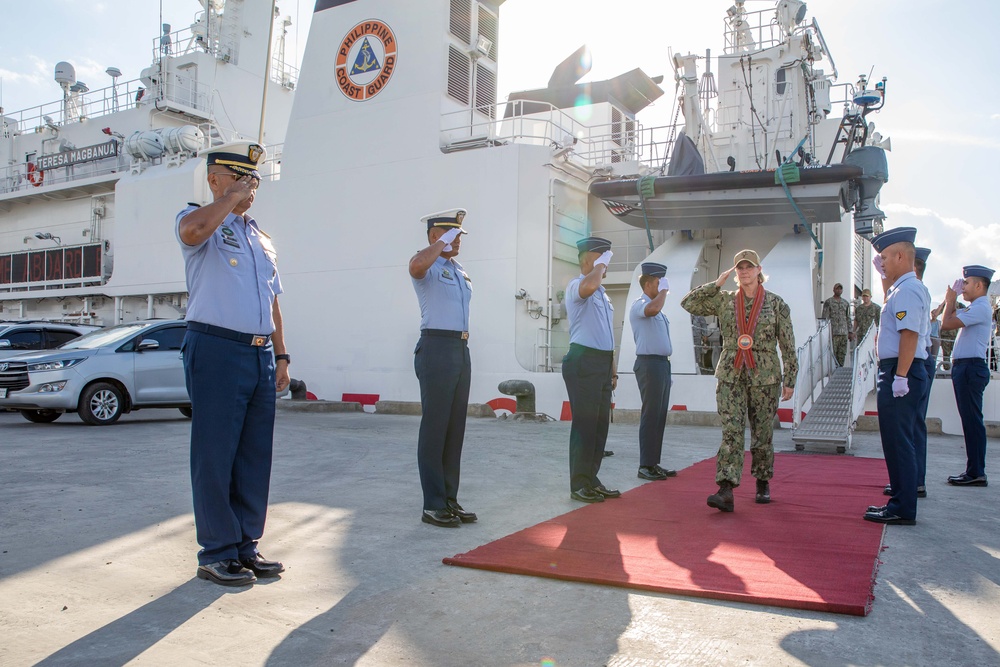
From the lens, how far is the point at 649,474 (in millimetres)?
6086

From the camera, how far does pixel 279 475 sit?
5836 mm

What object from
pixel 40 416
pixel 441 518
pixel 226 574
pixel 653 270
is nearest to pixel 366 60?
pixel 40 416

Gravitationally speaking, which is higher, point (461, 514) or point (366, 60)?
point (366, 60)

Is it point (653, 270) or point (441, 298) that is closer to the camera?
point (441, 298)

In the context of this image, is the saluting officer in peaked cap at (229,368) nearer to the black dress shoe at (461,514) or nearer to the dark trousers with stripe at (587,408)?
the black dress shoe at (461,514)

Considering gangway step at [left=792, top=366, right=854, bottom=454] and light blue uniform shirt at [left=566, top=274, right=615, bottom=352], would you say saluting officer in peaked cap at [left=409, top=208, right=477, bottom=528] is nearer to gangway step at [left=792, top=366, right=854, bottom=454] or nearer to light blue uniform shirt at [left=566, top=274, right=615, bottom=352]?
light blue uniform shirt at [left=566, top=274, right=615, bottom=352]

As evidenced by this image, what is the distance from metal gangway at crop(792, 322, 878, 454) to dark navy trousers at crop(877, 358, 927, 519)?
3.43 meters

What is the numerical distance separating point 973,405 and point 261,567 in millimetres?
5350

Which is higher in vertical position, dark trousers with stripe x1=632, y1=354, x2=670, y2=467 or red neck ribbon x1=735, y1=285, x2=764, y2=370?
red neck ribbon x1=735, y1=285, x2=764, y2=370

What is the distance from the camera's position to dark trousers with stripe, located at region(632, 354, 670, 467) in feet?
20.1

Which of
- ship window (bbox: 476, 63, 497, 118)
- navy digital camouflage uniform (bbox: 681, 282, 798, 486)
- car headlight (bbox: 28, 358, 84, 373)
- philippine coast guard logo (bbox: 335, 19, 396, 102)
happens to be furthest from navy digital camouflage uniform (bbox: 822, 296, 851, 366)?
car headlight (bbox: 28, 358, 84, 373)

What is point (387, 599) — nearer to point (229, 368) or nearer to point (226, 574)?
point (226, 574)

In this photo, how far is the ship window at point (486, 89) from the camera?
1409cm

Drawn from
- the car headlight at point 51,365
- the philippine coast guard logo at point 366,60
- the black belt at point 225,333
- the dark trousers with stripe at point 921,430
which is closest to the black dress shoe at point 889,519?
the dark trousers with stripe at point 921,430
